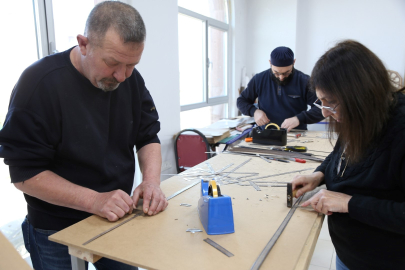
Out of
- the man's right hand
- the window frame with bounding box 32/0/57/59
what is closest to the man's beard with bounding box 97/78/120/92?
the man's right hand

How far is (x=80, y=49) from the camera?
3.73ft

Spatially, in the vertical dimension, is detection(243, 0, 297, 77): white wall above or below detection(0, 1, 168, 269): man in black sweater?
above

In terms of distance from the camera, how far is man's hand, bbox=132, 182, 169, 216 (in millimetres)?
1244

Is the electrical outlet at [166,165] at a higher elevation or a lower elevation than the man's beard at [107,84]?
lower

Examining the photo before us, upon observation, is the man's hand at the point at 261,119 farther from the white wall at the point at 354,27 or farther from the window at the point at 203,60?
the white wall at the point at 354,27

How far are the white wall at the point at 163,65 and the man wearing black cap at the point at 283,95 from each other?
0.83 metres

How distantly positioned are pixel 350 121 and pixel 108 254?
911mm

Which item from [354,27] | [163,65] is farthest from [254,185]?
[354,27]

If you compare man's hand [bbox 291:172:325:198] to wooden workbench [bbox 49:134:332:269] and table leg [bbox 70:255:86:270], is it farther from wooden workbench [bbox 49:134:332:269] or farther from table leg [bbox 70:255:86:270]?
table leg [bbox 70:255:86:270]

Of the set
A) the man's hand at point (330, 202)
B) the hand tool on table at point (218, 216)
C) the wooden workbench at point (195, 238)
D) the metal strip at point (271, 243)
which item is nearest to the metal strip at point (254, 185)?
the wooden workbench at point (195, 238)

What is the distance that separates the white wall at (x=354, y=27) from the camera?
16.6 feet

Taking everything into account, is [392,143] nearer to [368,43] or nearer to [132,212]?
[132,212]

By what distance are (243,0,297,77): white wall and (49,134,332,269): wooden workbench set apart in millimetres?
4660

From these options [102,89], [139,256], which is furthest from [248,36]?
[139,256]
